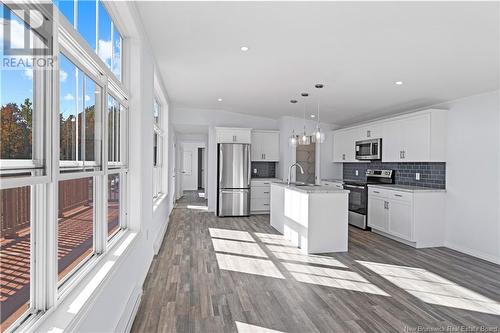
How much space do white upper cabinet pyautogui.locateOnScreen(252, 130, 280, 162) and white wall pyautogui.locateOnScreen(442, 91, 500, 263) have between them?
3900 mm

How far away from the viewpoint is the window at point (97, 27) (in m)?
1.56

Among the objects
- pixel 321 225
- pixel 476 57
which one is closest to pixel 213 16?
pixel 476 57

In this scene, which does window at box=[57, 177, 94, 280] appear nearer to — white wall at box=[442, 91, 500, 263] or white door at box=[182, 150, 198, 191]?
white wall at box=[442, 91, 500, 263]

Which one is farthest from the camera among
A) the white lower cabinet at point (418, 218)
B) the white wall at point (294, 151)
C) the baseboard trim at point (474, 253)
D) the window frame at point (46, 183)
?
the white wall at point (294, 151)

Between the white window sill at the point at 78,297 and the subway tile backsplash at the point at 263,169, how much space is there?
19.6 ft

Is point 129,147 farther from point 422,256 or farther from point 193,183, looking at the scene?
point 193,183

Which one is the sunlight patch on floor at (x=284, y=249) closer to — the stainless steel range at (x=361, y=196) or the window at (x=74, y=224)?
the stainless steel range at (x=361, y=196)

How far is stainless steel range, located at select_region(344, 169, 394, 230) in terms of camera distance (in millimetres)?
5941

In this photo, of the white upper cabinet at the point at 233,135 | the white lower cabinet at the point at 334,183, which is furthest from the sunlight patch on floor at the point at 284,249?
the white upper cabinet at the point at 233,135

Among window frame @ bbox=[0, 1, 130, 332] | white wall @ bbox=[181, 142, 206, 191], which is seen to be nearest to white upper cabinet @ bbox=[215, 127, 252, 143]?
window frame @ bbox=[0, 1, 130, 332]

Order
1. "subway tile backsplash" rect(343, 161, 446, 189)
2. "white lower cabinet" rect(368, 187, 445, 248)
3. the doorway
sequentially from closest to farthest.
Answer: "white lower cabinet" rect(368, 187, 445, 248)
"subway tile backsplash" rect(343, 161, 446, 189)
the doorway

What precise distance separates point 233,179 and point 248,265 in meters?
3.55

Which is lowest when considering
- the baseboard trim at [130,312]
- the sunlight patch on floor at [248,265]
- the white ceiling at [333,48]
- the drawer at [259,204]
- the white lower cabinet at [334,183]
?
the sunlight patch on floor at [248,265]

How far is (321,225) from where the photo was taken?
175 inches
